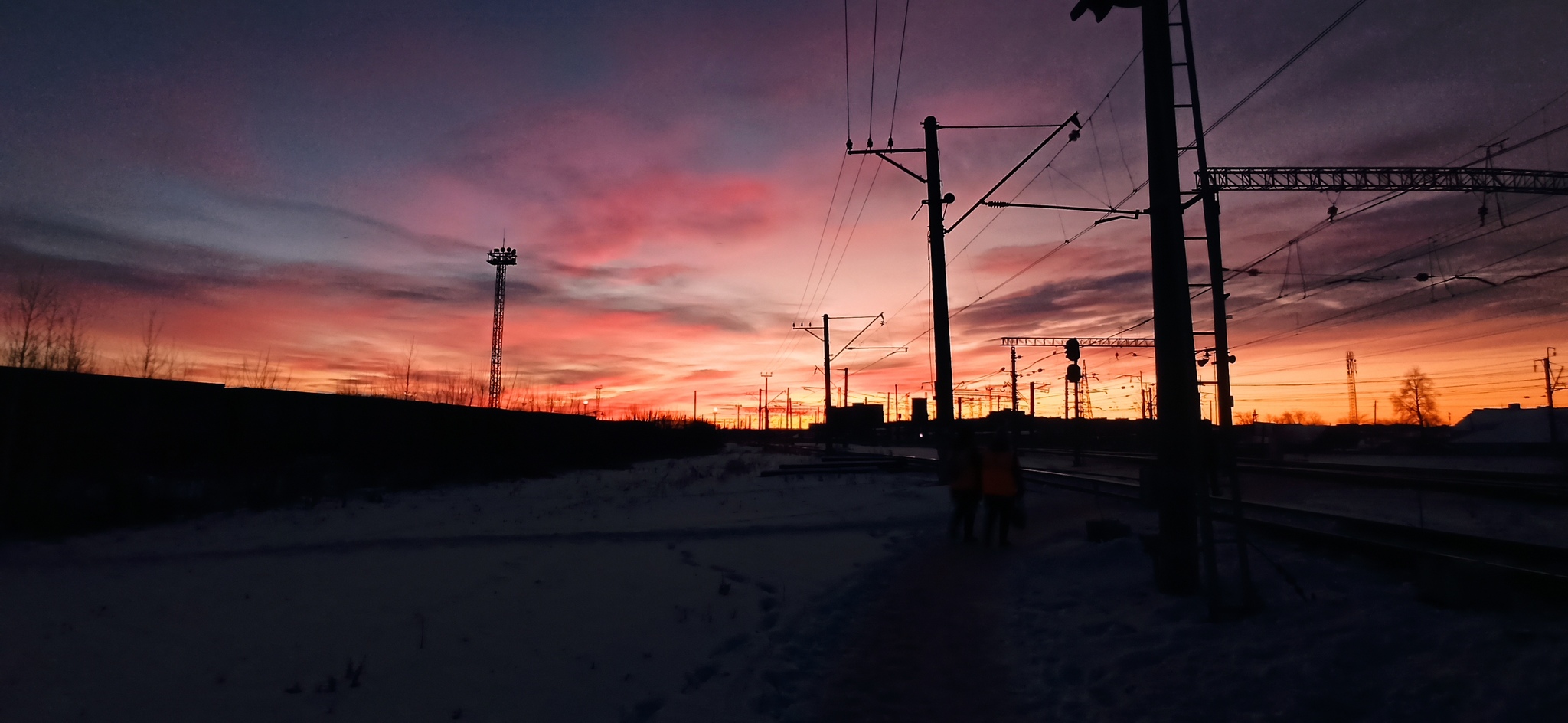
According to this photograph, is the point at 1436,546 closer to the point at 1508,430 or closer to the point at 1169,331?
the point at 1169,331

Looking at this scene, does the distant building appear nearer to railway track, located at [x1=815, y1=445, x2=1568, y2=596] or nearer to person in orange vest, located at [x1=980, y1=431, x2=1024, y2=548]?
railway track, located at [x1=815, y1=445, x2=1568, y2=596]

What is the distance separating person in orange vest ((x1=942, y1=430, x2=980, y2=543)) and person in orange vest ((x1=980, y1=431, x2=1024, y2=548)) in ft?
0.59

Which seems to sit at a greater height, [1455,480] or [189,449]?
[189,449]

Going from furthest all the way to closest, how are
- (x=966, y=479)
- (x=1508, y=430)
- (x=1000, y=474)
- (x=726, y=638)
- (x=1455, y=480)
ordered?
(x=1508, y=430)
(x=1455, y=480)
(x=966, y=479)
(x=1000, y=474)
(x=726, y=638)

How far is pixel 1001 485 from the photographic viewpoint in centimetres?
1198

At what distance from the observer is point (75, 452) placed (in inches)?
562

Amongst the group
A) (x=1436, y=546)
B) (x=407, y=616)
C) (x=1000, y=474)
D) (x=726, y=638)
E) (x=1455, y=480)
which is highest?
(x=1000, y=474)

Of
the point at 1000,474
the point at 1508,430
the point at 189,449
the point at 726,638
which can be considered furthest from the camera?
the point at 1508,430

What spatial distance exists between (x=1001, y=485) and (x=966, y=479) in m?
0.62

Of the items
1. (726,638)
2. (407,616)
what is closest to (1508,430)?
(726,638)

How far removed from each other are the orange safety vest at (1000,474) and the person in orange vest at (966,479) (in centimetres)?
26

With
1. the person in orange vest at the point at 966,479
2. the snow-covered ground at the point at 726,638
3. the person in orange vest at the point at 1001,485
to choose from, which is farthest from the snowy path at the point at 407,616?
the person in orange vest at the point at 1001,485

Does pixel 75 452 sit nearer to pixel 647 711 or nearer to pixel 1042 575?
pixel 647 711

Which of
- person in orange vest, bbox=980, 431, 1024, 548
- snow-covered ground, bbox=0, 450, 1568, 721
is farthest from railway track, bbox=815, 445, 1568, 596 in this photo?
person in orange vest, bbox=980, 431, 1024, 548
